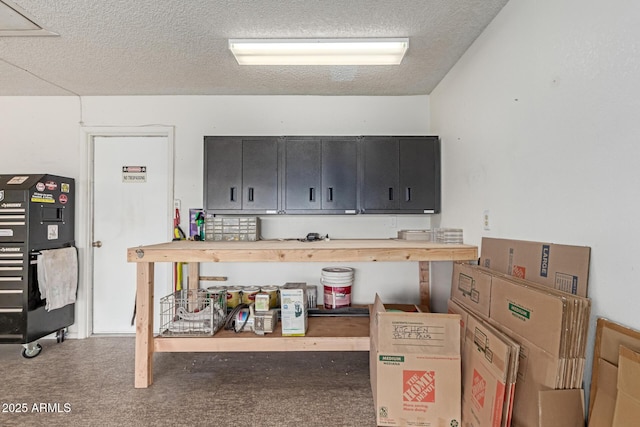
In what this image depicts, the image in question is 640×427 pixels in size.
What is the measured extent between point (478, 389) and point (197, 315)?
1.84 metres

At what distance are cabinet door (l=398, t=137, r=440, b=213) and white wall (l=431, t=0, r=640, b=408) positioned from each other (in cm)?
54

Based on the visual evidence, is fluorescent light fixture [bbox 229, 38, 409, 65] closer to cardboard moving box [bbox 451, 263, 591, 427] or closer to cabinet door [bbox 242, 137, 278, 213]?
cabinet door [bbox 242, 137, 278, 213]

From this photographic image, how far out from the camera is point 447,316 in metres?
1.66

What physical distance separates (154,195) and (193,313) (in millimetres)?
1473

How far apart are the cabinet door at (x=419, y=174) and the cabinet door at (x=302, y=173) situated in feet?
2.50

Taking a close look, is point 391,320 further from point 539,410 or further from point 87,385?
point 87,385

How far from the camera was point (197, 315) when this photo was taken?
7.11 feet

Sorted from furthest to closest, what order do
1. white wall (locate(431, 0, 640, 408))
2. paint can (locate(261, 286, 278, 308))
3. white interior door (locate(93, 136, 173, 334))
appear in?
white interior door (locate(93, 136, 173, 334)), paint can (locate(261, 286, 278, 308)), white wall (locate(431, 0, 640, 408))

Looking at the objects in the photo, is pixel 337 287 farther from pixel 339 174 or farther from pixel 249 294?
pixel 339 174

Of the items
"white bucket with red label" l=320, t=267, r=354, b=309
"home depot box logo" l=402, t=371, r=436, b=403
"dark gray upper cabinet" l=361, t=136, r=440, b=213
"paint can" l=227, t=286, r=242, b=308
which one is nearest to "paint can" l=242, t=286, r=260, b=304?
"paint can" l=227, t=286, r=242, b=308

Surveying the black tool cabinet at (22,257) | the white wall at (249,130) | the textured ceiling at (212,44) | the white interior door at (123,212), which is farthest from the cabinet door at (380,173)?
the black tool cabinet at (22,257)

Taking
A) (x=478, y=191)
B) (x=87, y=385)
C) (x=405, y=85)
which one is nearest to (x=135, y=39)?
(x=405, y=85)

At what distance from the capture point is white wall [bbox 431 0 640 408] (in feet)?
3.47

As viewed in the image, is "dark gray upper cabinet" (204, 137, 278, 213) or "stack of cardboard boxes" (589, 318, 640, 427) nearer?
"stack of cardboard boxes" (589, 318, 640, 427)
